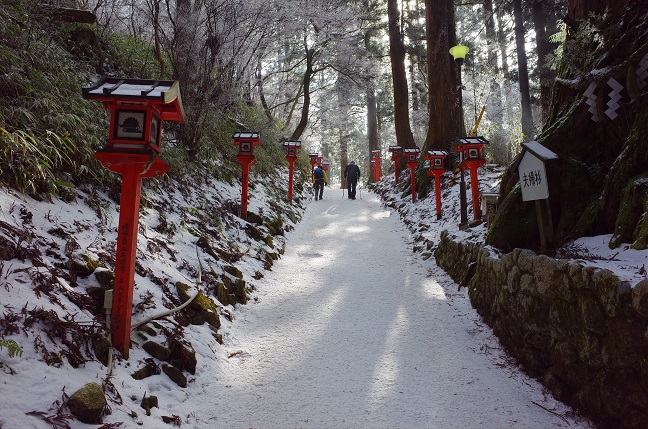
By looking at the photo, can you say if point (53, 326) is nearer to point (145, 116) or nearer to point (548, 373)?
point (145, 116)

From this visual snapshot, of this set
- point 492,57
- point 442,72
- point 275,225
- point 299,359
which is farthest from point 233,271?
point 492,57

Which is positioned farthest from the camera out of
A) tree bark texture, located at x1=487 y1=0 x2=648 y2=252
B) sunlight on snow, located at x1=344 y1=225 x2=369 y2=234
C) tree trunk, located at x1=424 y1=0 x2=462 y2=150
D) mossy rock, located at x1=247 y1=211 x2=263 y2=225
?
tree trunk, located at x1=424 y1=0 x2=462 y2=150

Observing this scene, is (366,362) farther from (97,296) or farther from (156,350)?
(97,296)

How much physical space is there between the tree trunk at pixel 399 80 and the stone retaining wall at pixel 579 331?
11194 mm

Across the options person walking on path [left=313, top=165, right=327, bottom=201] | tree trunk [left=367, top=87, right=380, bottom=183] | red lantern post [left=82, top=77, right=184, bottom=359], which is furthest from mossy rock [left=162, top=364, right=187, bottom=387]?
tree trunk [left=367, top=87, right=380, bottom=183]

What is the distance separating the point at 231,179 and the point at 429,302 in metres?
5.10

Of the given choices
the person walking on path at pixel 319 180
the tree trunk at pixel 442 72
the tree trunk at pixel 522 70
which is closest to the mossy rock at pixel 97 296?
the tree trunk at pixel 442 72

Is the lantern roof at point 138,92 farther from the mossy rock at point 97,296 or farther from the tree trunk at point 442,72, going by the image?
the tree trunk at point 442,72

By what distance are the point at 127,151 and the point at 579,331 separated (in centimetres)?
359

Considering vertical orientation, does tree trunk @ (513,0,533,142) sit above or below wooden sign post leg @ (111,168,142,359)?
above

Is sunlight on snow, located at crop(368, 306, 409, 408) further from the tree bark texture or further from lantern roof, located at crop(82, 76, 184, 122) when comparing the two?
lantern roof, located at crop(82, 76, 184, 122)

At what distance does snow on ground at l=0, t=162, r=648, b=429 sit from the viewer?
2355 millimetres

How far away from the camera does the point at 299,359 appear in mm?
3559

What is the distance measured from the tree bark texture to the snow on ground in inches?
15.8
